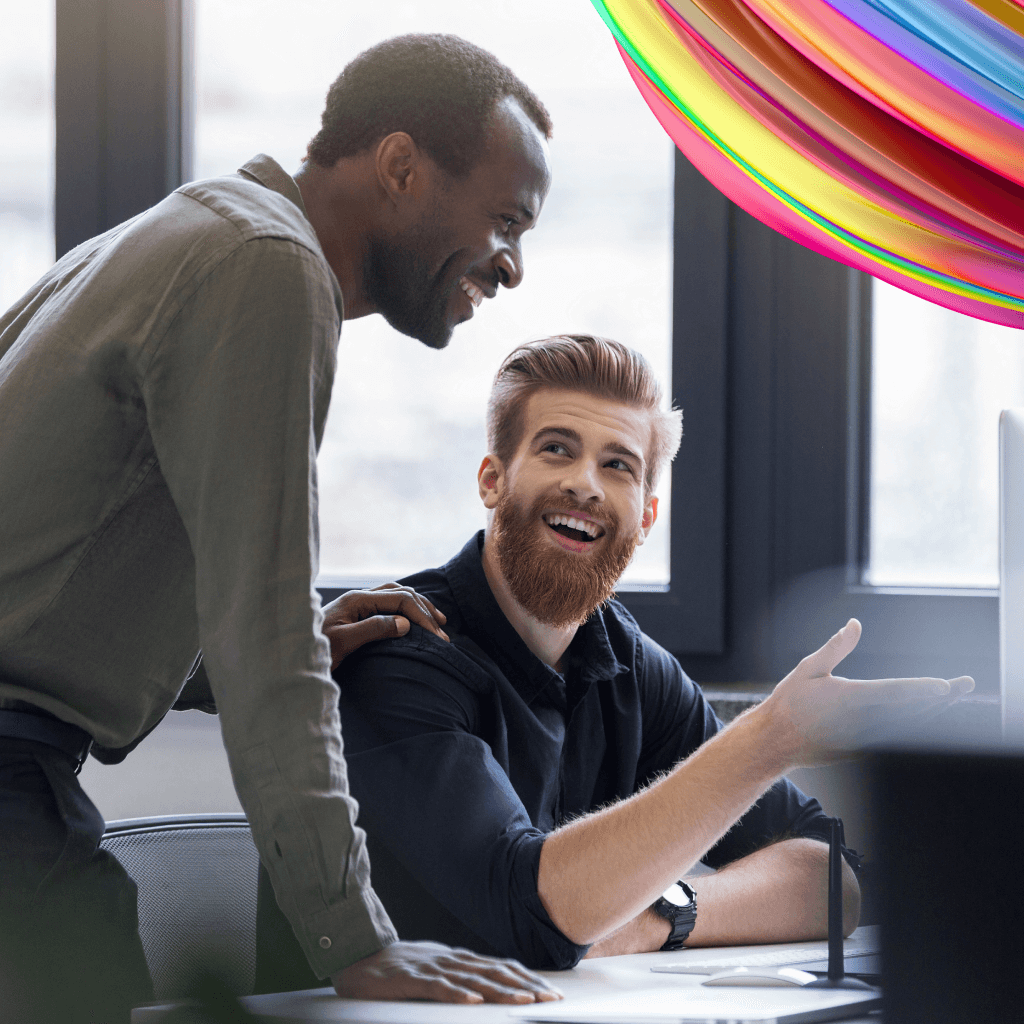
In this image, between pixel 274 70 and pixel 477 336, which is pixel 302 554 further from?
pixel 274 70

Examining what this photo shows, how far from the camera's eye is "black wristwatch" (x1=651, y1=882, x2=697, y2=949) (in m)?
1.17

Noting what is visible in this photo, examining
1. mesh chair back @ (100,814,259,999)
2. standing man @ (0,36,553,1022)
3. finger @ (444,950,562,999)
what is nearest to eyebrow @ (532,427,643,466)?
standing man @ (0,36,553,1022)

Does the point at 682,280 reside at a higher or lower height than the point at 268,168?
higher

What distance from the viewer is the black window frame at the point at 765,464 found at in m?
1.74

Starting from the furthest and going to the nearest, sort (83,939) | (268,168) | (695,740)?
(695,740), (268,168), (83,939)

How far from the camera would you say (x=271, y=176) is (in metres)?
0.92

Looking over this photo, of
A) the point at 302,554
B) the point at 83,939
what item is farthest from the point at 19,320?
the point at 83,939

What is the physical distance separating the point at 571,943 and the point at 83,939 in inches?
16.0

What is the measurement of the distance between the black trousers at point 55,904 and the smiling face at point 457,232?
0.48 metres

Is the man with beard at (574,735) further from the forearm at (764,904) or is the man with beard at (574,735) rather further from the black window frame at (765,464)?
the black window frame at (765,464)

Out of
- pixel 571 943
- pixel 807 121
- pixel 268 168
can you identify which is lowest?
pixel 571 943

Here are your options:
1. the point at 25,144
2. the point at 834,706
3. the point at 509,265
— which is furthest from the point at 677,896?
the point at 25,144

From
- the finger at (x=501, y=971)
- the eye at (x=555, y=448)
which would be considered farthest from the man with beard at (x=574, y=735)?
the finger at (x=501, y=971)

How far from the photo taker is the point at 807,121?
5.07 ft
